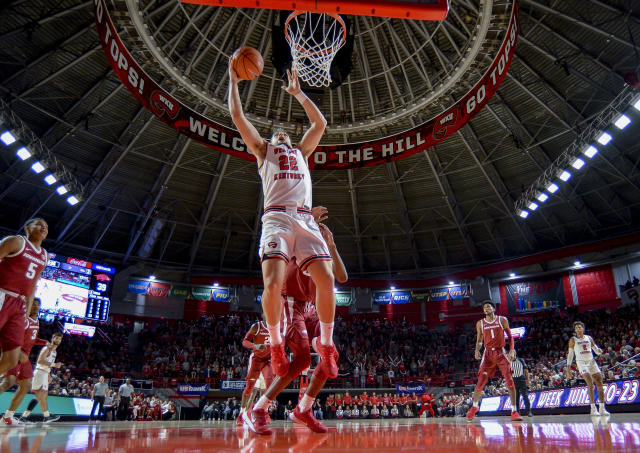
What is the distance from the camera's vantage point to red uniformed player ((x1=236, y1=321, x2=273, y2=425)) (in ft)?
26.9

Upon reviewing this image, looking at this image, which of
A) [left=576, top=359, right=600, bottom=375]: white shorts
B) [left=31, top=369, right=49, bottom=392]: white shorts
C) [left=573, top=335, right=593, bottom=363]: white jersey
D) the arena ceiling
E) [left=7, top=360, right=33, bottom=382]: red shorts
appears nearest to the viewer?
[left=7, top=360, right=33, bottom=382]: red shorts

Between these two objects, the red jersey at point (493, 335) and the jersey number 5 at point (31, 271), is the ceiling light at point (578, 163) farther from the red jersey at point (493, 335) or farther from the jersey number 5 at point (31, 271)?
the jersey number 5 at point (31, 271)

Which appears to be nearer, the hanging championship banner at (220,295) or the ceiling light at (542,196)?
the ceiling light at (542,196)

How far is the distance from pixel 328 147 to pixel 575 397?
11919mm

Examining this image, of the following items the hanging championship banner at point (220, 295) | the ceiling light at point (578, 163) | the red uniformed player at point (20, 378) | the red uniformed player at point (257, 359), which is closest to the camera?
the red uniformed player at point (20, 378)

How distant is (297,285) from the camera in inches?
229

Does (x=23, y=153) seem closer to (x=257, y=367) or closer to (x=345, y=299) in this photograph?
(x=257, y=367)

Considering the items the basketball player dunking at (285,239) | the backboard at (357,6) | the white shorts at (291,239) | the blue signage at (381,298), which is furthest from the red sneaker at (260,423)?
the blue signage at (381,298)

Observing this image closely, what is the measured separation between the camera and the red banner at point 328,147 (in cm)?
1362

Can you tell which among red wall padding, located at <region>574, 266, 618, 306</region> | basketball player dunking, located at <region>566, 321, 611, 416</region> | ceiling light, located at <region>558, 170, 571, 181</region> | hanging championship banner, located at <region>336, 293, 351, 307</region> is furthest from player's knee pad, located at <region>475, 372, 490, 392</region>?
hanging championship banner, located at <region>336, 293, 351, 307</region>

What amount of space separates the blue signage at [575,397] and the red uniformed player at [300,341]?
9804 millimetres

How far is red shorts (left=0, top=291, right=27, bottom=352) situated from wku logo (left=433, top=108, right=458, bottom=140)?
566 inches

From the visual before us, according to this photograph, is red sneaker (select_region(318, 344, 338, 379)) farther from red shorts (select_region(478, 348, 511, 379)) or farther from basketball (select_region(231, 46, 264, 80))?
red shorts (select_region(478, 348, 511, 379))

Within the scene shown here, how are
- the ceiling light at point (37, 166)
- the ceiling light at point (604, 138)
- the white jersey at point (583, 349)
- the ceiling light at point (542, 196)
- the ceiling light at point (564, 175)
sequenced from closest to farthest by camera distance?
the white jersey at point (583, 349), the ceiling light at point (604, 138), the ceiling light at point (37, 166), the ceiling light at point (564, 175), the ceiling light at point (542, 196)
